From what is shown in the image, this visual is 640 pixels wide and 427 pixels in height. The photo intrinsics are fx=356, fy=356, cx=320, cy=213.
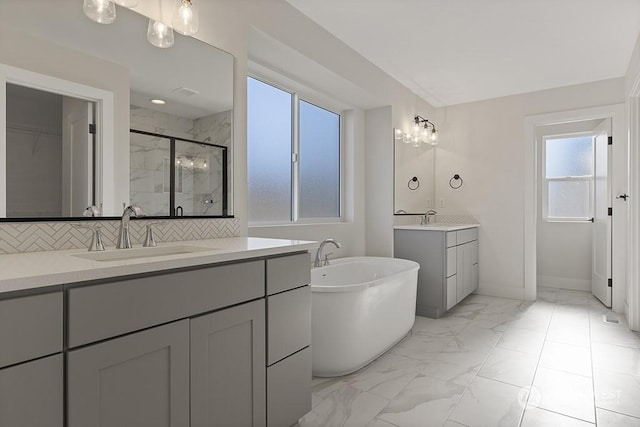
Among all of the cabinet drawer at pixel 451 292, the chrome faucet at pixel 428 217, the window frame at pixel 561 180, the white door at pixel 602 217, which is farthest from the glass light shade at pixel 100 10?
the window frame at pixel 561 180

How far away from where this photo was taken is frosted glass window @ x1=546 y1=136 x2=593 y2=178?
4.48 metres

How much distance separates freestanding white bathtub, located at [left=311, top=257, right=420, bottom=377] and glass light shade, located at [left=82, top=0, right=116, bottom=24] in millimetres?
1651

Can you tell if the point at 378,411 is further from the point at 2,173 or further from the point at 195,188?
the point at 2,173

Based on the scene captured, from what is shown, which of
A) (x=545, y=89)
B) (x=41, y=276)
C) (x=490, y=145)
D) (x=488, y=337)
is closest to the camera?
(x=41, y=276)

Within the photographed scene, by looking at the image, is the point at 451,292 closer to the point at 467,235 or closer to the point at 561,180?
the point at 467,235

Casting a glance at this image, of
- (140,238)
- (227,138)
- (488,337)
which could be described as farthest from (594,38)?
(140,238)

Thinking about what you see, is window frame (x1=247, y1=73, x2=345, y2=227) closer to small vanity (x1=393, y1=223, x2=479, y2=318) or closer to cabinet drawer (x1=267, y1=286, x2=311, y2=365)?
small vanity (x1=393, y1=223, x2=479, y2=318)

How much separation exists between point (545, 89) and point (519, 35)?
1568 mm

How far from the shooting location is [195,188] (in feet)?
6.14

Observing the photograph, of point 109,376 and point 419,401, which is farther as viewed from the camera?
point 419,401

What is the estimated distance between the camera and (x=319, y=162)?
3.47 meters

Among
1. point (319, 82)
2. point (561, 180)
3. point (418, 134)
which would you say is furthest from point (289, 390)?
point (561, 180)

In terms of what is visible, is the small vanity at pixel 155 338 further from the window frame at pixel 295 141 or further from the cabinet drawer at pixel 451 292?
the cabinet drawer at pixel 451 292

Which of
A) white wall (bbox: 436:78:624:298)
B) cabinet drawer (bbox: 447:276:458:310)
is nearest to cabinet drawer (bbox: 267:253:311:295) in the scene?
cabinet drawer (bbox: 447:276:458:310)
